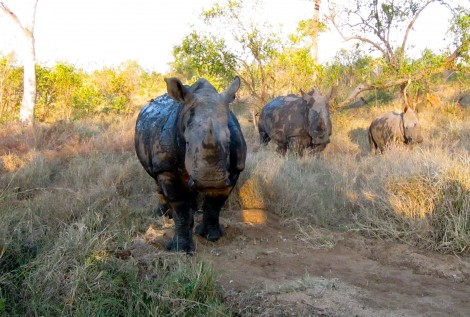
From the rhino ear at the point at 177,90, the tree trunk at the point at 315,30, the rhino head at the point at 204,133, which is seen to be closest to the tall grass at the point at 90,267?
the rhino head at the point at 204,133

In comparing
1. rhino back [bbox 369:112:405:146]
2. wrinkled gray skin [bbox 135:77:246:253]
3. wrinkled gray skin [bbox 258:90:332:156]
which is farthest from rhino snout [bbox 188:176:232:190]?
rhino back [bbox 369:112:405:146]

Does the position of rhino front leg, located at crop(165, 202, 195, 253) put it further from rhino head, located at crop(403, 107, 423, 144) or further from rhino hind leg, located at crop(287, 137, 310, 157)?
rhino head, located at crop(403, 107, 423, 144)

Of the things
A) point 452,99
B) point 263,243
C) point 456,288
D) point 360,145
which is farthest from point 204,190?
point 452,99

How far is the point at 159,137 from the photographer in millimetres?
4676

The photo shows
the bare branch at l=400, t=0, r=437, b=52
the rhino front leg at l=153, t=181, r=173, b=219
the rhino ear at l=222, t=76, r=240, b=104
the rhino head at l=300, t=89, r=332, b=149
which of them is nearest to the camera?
the rhino ear at l=222, t=76, r=240, b=104

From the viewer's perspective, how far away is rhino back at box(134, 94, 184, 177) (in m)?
4.56

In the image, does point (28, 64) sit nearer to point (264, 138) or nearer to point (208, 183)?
point (264, 138)

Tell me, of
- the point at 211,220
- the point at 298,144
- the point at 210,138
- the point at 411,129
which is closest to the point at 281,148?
the point at 298,144

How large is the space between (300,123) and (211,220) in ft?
20.7

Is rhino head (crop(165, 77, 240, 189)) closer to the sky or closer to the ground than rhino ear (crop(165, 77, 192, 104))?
closer to the ground

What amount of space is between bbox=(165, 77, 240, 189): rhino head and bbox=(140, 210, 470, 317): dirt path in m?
0.88

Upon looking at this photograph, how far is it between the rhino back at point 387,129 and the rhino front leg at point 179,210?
7658 mm

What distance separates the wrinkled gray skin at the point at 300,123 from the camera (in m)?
10.6

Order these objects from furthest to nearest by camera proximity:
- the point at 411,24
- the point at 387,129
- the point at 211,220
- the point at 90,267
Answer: the point at 411,24, the point at 387,129, the point at 211,220, the point at 90,267
